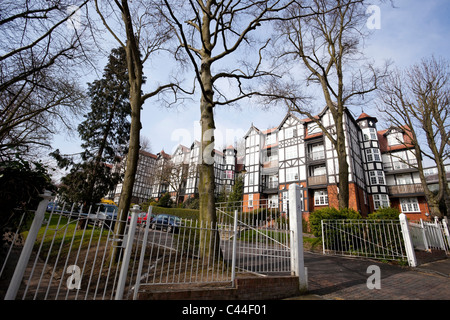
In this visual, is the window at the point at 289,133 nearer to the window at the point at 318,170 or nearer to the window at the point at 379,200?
the window at the point at 318,170

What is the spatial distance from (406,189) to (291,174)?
14.6 m

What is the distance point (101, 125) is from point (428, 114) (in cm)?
2391

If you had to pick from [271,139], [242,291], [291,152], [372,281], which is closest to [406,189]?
Result: [291,152]

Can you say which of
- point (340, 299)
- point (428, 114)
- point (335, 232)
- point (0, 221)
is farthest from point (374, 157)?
point (0, 221)

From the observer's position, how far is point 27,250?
9.53 feet

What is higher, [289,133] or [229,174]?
[289,133]

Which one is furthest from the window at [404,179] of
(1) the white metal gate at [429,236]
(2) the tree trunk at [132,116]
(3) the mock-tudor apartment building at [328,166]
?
(2) the tree trunk at [132,116]

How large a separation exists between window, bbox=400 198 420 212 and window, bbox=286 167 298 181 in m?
14.6

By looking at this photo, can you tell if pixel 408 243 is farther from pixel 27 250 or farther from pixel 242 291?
pixel 27 250

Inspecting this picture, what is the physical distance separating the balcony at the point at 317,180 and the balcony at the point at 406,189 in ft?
36.6

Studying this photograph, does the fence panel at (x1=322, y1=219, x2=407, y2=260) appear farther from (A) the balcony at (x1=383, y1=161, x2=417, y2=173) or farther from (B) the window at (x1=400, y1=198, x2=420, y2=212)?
(A) the balcony at (x1=383, y1=161, x2=417, y2=173)

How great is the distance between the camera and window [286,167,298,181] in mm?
27448

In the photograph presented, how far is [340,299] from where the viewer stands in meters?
4.62

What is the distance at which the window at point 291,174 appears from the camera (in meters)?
27.4
